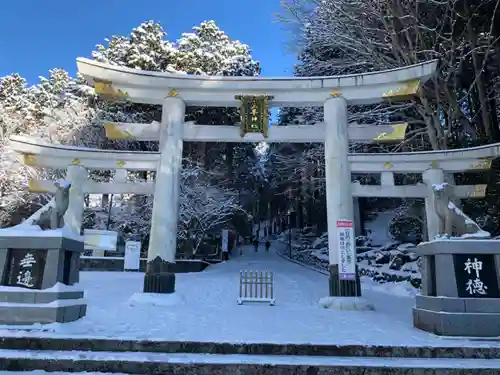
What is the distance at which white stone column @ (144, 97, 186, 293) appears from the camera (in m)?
9.49

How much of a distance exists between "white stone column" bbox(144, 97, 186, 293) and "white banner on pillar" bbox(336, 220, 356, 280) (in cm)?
422

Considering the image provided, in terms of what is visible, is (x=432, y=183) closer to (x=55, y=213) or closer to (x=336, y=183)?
(x=336, y=183)

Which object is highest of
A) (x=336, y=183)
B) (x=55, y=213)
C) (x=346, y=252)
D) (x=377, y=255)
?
(x=336, y=183)

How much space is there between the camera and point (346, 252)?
9.30 m

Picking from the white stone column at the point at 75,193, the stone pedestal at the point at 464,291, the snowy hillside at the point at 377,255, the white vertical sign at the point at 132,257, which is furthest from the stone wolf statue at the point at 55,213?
the white vertical sign at the point at 132,257

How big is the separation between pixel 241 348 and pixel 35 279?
3594 millimetres

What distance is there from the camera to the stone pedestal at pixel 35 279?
18.8 ft

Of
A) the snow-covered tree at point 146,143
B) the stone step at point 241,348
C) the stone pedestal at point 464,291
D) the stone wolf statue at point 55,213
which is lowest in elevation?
the stone step at point 241,348

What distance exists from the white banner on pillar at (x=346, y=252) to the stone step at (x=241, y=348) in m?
4.34

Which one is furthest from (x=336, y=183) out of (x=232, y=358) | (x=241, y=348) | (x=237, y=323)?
(x=232, y=358)

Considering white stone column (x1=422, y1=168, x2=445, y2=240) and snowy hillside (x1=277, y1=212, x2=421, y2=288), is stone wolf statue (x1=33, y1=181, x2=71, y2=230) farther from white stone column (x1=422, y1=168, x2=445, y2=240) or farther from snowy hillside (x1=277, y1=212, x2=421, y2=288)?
white stone column (x1=422, y1=168, x2=445, y2=240)

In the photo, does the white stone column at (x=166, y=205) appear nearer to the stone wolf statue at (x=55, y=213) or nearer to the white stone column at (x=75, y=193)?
the stone wolf statue at (x=55, y=213)

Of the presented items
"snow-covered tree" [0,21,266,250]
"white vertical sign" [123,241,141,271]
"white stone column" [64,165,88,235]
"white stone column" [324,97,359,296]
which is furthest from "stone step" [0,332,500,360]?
"snow-covered tree" [0,21,266,250]

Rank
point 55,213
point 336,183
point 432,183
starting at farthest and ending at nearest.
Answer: point 432,183 → point 336,183 → point 55,213
